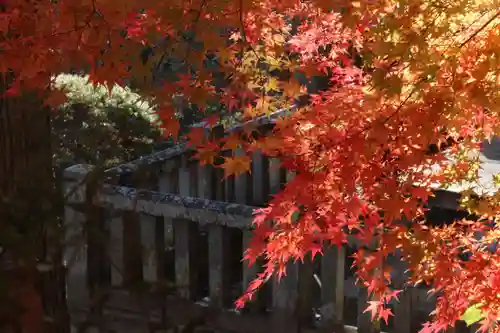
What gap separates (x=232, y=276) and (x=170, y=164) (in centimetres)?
134

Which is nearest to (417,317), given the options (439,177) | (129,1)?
(439,177)

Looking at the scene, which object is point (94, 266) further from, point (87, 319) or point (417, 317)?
point (417, 317)

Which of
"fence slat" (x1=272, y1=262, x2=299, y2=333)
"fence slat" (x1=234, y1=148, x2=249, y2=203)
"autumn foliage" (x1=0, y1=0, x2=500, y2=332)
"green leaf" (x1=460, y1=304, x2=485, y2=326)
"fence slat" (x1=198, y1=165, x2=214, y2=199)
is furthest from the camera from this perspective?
"fence slat" (x1=234, y1=148, x2=249, y2=203)

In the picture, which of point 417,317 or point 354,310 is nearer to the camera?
point 417,317

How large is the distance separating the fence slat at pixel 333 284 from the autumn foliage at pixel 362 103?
186 millimetres

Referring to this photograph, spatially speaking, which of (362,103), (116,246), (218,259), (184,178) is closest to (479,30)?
(362,103)

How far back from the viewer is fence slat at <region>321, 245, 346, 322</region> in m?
3.71

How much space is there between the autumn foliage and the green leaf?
8cm

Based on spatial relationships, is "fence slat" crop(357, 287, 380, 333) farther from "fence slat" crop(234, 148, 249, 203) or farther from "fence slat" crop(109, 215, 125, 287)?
"fence slat" crop(109, 215, 125, 287)

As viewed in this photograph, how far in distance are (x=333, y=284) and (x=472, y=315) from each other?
80 centimetres

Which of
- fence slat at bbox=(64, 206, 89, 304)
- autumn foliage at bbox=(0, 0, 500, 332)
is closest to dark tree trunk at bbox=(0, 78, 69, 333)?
fence slat at bbox=(64, 206, 89, 304)

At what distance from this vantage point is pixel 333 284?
3740 mm

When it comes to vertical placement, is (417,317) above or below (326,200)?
below

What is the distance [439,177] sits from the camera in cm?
401
